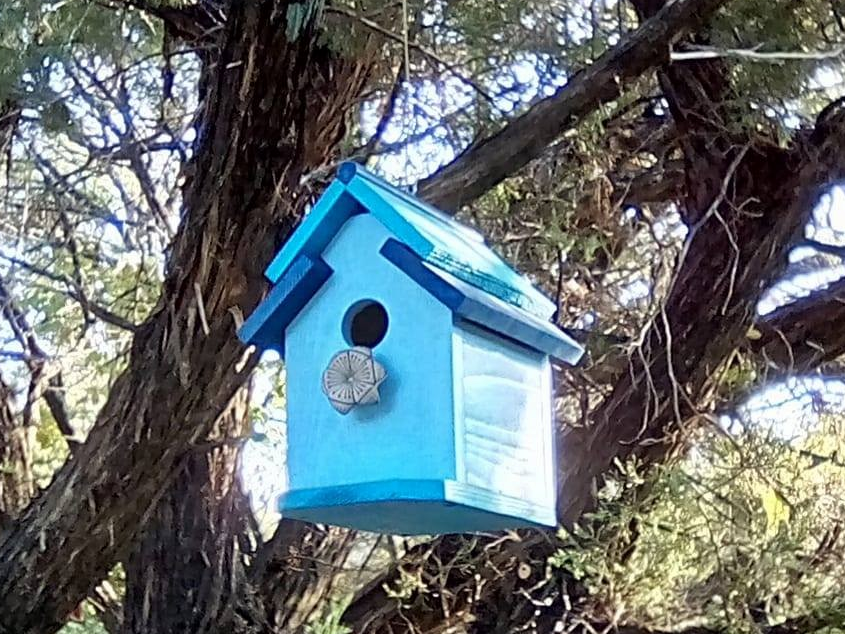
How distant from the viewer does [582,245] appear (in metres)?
1.87

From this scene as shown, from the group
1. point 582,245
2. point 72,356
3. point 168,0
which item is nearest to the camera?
point 168,0

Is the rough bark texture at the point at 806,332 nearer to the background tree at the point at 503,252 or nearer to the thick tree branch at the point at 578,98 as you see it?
the background tree at the point at 503,252

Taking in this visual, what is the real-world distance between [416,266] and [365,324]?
121 millimetres

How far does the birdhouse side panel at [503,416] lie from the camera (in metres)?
1.06

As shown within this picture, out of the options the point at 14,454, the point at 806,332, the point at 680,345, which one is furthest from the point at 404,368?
the point at 14,454

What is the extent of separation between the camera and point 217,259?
1519 mm

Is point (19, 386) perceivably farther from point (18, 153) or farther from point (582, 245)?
point (582, 245)

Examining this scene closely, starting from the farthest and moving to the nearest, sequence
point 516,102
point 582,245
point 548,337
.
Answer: point 582,245 → point 516,102 → point 548,337

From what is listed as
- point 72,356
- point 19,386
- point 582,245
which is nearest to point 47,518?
point 72,356

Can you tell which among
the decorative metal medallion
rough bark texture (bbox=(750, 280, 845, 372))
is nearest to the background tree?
rough bark texture (bbox=(750, 280, 845, 372))

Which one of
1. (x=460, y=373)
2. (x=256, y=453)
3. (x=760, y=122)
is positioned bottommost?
(x=460, y=373)

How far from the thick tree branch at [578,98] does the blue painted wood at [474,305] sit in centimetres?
21

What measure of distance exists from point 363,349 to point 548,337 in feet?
0.60

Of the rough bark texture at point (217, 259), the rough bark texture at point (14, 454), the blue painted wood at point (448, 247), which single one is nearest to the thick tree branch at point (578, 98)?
the blue painted wood at point (448, 247)
